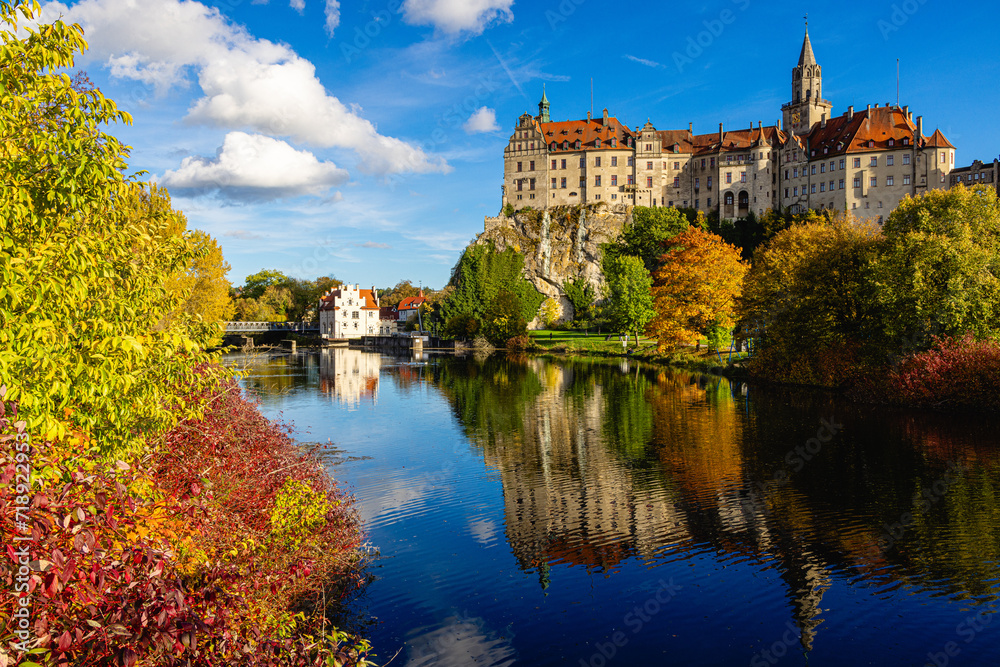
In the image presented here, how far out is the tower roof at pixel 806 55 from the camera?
10774cm

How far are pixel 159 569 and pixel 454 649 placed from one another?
23.5 ft

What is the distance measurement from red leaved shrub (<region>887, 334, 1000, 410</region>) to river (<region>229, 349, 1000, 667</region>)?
5.88ft

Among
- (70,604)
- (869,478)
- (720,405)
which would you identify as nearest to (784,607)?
(869,478)

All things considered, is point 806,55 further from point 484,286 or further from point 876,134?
point 484,286

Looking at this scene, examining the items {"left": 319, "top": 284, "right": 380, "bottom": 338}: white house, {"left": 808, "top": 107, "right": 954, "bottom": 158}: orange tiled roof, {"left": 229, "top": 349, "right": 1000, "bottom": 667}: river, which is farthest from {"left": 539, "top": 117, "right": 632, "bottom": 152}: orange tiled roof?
{"left": 229, "top": 349, "right": 1000, "bottom": 667}: river

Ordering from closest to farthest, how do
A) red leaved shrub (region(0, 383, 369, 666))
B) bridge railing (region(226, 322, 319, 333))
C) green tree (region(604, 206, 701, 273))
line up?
red leaved shrub (region(0, 383, 369, 666)) → green tree (region(604, 206, 701, 273)) → bridge railing (region(226, 322, 319, 333))

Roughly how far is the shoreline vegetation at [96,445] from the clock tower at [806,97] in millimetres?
116442

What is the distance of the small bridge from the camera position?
112938 mm

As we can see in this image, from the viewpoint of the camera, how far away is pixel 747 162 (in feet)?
348

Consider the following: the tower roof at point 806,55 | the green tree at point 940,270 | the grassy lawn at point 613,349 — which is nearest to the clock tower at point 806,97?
the tower roof at point 806,55

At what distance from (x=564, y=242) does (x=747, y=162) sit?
32.6m

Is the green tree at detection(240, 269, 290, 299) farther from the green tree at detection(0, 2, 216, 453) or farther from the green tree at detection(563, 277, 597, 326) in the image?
the green tree at detection(0, 2, 216, 453)

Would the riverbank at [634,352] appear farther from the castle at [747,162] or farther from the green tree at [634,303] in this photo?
the castle at [747,162]

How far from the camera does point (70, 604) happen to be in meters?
6.19
